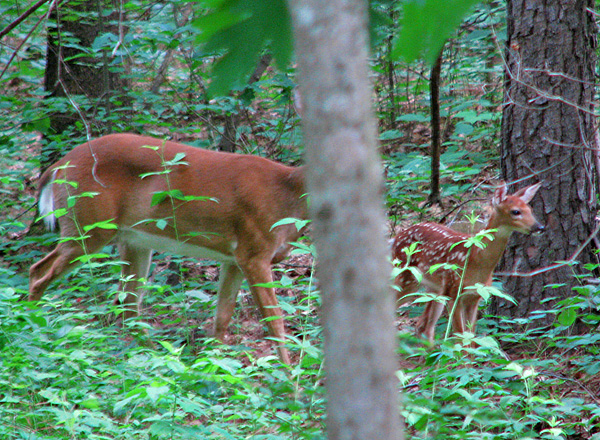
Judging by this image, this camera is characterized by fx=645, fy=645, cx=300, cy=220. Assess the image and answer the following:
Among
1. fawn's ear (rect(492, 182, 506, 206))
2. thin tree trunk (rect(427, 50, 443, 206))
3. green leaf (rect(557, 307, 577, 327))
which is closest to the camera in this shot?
green leaf (rect(557, 307, 577, 327))

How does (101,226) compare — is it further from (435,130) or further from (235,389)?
(435,130)

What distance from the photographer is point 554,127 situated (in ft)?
15.4

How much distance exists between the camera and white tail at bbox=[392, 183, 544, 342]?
15.7 feet

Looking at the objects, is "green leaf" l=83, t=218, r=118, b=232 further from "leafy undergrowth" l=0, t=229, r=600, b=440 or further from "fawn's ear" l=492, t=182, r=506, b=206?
"fawn's ear" l=492, t=182, r=506, b=206

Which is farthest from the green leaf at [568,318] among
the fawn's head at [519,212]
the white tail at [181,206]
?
the white tail at [181,206]

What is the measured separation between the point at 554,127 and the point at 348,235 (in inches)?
164

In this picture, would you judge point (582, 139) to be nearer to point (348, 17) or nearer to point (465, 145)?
point (348, 17)

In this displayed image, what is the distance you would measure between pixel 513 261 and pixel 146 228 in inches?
125

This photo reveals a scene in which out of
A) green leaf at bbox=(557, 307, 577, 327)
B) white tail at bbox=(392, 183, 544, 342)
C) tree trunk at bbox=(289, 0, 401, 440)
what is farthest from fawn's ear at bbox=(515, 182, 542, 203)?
tree trunk at bbox=(289, 0, 401, 440)

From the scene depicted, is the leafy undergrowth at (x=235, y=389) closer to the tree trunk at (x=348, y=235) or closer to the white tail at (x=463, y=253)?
the white tail at (x=463, y=253)

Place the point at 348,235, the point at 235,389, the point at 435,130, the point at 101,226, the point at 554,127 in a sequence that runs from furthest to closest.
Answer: the point at 435,130 → the point at 554,127 → the point at 101,226 → the point at 235,389 → the point at 348,235

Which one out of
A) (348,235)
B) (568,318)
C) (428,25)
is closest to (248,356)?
(568,318)

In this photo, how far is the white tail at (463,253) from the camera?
15.7ft

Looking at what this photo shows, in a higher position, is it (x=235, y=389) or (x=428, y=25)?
(x=428, y=25)
